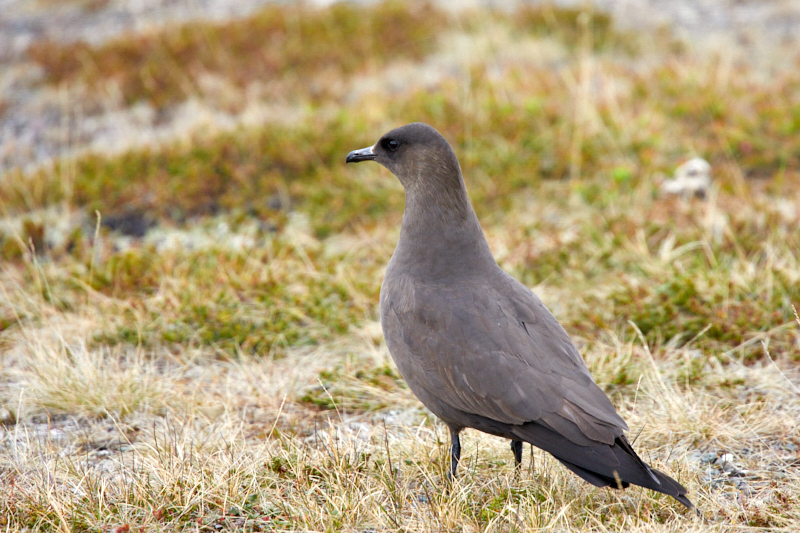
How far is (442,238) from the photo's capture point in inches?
161

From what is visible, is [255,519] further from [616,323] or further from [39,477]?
[616,323]

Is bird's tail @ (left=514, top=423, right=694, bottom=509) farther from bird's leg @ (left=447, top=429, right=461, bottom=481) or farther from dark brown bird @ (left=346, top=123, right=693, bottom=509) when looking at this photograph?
bird's leg @ (left=447, top=429, right=461, bottom=481)

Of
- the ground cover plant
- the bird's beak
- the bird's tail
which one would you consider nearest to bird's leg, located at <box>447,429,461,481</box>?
the ground cover plant

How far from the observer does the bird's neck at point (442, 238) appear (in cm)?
405

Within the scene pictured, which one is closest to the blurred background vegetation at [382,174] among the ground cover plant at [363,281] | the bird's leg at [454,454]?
the ground cover plant at [363,281]

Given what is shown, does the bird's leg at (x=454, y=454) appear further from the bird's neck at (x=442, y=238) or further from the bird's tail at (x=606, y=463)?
the bird's neck at (x=442, y=238)

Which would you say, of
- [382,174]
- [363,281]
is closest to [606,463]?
[363,281]

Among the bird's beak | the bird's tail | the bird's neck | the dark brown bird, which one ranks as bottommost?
the bird's tail

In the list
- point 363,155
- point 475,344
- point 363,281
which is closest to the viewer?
point 475,344

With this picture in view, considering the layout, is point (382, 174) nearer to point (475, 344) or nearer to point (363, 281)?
point (363, 281)

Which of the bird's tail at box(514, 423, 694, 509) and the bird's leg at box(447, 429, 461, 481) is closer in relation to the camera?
the bird's tail at box(514, 423, 694, 509)

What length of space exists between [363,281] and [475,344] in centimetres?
258

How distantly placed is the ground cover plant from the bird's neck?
0.98 metres

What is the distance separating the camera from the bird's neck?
405cm
